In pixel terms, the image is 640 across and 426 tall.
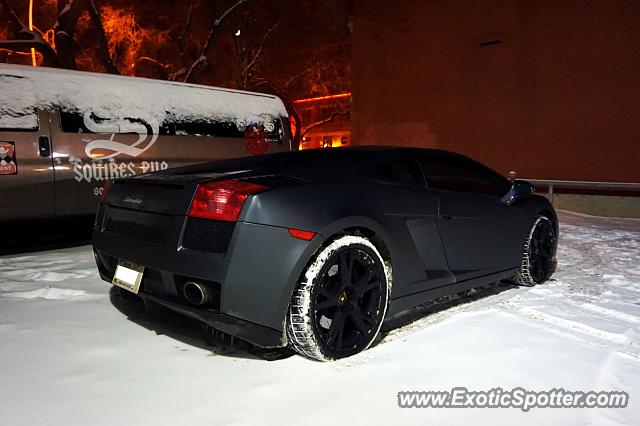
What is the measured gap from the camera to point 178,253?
279 centimetres

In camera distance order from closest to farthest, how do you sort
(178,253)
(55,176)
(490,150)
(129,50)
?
1. (178,253)
2. (55,176)
3. (490,150)
4. (129,50)

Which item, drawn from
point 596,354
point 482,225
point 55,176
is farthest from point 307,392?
point 55,176

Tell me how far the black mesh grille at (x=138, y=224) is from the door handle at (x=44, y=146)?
9.42 ft

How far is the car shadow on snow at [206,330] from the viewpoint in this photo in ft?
10.00

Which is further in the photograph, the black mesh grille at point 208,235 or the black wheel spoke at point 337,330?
the black wheel spoke at point 337,330

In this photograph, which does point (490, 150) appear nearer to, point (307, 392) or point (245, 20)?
point (307, 392)

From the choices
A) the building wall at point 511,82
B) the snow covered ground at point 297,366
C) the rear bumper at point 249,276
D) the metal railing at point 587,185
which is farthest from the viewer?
the building wall at point 511,82

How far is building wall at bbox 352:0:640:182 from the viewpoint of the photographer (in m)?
10.1

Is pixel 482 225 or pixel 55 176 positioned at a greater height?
pixel 55 176

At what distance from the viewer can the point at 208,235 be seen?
8.99ft

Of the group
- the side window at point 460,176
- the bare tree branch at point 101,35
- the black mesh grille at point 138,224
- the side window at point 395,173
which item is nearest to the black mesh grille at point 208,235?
the black mesh grille at point 138,224

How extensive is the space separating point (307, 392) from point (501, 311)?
196cm

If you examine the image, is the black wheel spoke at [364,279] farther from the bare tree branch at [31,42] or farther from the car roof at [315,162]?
the bare tree branch at [31,42]

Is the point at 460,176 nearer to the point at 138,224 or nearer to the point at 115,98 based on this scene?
the point at 138,224
